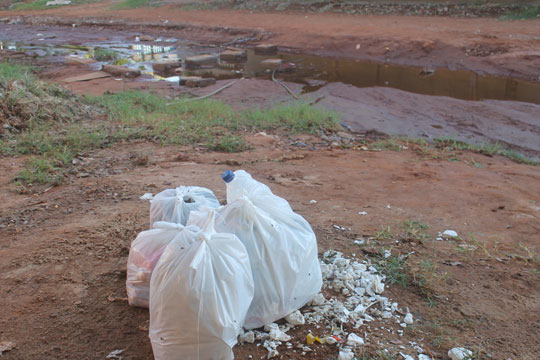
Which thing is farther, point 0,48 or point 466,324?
point 0,48

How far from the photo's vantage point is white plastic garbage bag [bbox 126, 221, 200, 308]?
201 centimetres

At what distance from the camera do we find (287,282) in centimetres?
207

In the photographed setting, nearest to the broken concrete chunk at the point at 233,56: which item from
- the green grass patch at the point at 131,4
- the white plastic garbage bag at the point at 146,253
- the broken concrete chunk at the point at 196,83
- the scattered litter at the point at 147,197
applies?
the broken concrete chunk at the point at 196,83

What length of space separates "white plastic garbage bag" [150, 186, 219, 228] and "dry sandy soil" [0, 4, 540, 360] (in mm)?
429

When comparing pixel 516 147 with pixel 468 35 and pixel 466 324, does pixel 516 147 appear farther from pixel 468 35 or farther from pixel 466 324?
pixel 468 35

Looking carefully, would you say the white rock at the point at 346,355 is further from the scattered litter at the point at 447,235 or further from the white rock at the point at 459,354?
the scattered litter at the point at 447,235

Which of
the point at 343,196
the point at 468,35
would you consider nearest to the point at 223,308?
the point at 343,196

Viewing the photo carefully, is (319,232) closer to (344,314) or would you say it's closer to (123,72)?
(344,314)

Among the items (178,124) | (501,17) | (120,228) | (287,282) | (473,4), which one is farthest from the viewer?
(473,4)

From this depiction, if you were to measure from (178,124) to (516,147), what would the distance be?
486cm

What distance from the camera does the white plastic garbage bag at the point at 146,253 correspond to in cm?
201

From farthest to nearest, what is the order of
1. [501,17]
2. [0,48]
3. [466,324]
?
[0,48] → [501,17] → [466,324]

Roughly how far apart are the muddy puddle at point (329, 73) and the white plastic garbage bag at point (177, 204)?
24.6ft

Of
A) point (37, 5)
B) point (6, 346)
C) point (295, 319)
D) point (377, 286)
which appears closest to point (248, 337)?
point (295, 319)
